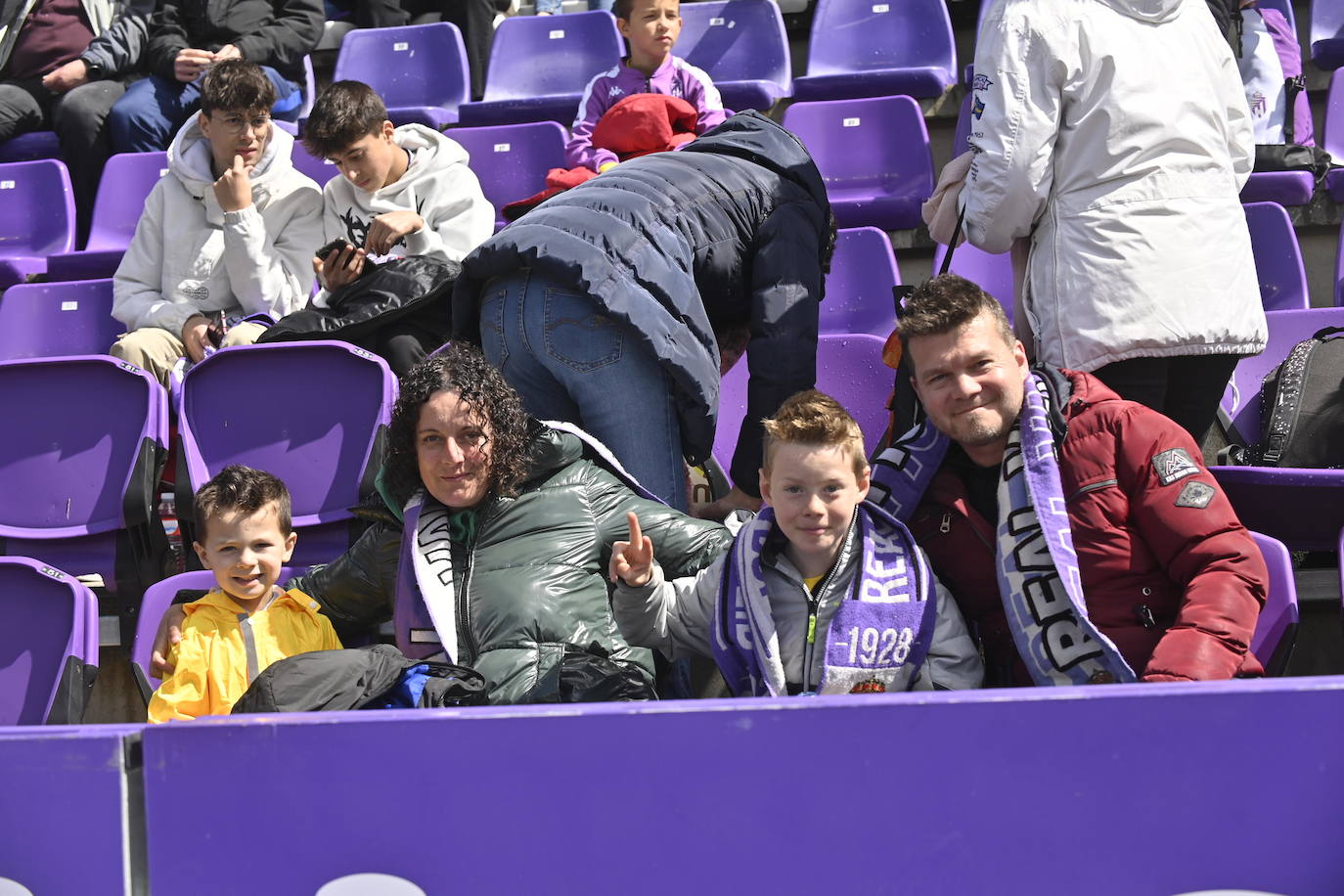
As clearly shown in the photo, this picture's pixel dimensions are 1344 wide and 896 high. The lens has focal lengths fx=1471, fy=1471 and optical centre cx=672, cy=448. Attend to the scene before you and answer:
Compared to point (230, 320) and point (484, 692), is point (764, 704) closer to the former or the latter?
point (484, 692)

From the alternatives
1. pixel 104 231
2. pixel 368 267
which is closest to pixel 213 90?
pixel 368 267

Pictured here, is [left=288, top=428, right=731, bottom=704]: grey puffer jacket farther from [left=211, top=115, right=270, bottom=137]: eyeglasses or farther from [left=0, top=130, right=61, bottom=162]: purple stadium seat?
[left=0, top=130, right=61, bottom=162]: purple stadium seat

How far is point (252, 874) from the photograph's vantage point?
5.64 feet

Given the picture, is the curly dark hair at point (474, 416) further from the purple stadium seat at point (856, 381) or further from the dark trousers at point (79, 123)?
the dark trousers at point (79, 123)

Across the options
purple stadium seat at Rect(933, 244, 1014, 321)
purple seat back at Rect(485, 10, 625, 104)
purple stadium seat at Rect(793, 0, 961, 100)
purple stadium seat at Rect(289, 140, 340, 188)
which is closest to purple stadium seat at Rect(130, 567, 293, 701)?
purple stadium seat at Rect(933, 244, 1014, 321)

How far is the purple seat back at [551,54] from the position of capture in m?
6.48

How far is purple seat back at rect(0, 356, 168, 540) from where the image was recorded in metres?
3.83

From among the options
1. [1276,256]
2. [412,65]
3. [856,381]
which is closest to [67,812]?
[856,381]

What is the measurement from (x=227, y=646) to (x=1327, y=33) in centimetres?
502

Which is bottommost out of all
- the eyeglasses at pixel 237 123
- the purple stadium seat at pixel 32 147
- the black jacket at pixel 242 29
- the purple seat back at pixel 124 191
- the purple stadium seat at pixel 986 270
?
the purple stadium seat at pixel 986 270

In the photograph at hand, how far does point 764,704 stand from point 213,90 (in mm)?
3686

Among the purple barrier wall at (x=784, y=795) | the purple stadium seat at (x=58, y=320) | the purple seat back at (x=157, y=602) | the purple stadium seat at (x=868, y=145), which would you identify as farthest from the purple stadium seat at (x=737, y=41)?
the purple barrier wall at (x=784, y=795)

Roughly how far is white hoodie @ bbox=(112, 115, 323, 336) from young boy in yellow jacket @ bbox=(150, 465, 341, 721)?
165cm

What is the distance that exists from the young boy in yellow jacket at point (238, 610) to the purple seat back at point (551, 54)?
149 inches
